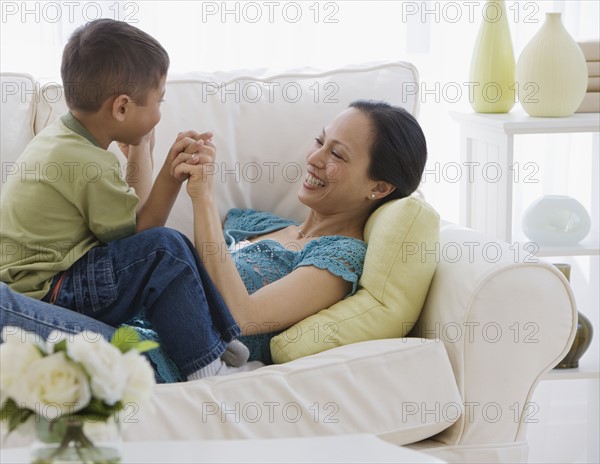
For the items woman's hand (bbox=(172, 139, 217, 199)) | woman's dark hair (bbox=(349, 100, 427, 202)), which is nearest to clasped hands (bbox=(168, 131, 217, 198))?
woman's hand (bbox=(172, 139, 217, 199))

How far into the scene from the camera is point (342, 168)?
6.30 ft

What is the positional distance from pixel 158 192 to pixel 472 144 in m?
1.09

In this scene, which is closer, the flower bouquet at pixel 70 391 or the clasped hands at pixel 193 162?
the flower bouquet at pixel 70 391

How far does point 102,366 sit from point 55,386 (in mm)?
51

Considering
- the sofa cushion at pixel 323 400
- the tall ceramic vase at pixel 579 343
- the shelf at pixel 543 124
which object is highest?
the shelf at pixel 543 124

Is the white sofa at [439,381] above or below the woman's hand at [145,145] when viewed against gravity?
below

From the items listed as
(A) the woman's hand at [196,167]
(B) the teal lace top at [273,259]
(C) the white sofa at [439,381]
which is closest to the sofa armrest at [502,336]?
(C) the white sofa at [439,381]

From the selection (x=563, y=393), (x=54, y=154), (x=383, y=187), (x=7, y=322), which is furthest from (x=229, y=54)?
(x=563, y=393)

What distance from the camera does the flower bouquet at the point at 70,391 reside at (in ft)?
2.93

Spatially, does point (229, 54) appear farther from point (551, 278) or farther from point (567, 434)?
point (567, 434)

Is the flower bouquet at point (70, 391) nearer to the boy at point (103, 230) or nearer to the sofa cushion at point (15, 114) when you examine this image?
the boy at point (103, 230)

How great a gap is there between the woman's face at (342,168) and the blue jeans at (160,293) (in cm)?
41

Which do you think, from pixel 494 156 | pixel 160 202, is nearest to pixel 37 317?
pixel 160 202

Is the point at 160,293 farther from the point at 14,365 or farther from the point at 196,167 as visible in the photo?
the point at 14,365
